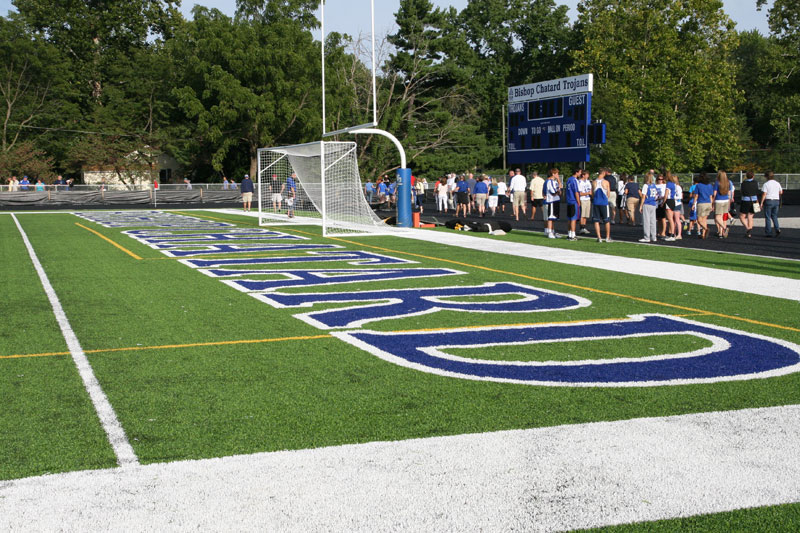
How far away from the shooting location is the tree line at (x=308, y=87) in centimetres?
5506

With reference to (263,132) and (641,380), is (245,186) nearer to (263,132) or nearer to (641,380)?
(263,132)

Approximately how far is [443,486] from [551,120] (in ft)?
90.0

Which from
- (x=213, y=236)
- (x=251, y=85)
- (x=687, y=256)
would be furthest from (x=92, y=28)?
(x=687, y=256)

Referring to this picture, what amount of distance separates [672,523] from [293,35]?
5683 cm

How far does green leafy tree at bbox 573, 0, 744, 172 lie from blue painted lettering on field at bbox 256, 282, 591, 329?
46.6 meters

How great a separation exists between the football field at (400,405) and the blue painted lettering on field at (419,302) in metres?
0.06

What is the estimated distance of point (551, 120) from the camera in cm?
2994

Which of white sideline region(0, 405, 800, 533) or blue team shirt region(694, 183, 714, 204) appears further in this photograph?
blue team shirt region(694, 183, 714, 204)

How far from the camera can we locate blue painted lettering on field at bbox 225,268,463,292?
36.0ft

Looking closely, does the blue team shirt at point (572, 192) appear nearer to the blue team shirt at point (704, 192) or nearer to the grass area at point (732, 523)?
the blue team shirt at point (704, 192)

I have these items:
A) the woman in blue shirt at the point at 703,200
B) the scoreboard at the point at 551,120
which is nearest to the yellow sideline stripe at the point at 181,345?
the woman in blue shirt at the point at 703,200

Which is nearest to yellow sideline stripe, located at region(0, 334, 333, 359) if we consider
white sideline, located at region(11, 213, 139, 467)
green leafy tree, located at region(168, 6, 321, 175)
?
white sideline, located at region(11, 213, 139, 467)

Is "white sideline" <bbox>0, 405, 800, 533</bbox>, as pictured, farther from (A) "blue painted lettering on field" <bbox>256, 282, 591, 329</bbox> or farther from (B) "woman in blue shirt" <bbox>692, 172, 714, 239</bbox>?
(B) "woman in blue shirt" <bbox>692, 172, 714, 239</bbox>

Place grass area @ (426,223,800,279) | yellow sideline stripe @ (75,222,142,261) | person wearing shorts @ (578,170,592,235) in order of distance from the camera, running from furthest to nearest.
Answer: person wearing shorts @ (578,170,592,235), yellow sideline stripe @ (75,222,142,261), grass area @ (426,223,800,279)
